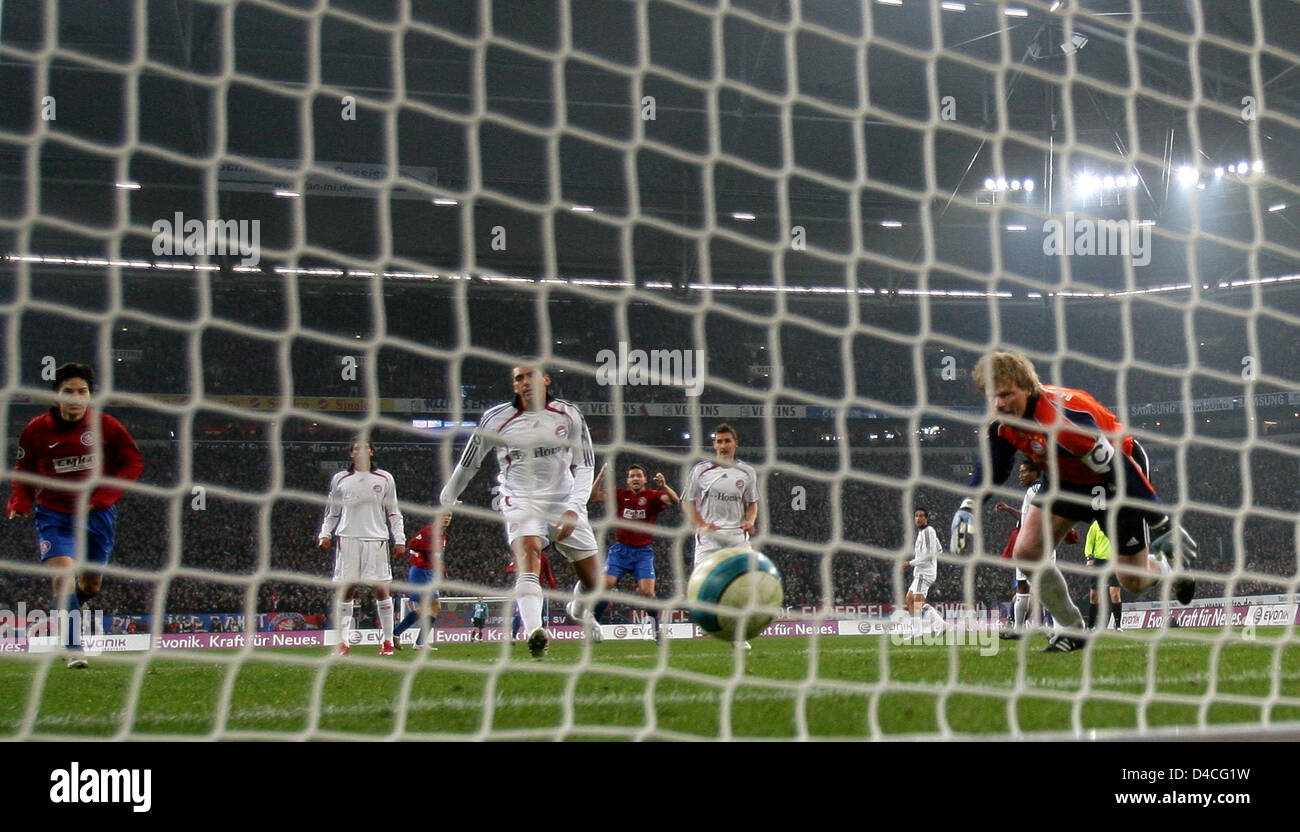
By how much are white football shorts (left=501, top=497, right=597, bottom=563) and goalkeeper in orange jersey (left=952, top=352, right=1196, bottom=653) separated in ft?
7.74

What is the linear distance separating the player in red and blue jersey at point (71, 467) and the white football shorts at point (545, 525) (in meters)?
2.09

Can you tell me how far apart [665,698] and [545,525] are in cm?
204

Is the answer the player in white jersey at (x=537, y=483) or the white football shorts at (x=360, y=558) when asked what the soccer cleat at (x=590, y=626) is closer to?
the player in white jersey at (x=537, y=483)

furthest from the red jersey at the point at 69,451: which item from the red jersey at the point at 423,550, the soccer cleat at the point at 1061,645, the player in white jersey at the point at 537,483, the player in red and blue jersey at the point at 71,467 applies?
the soccer cleat at the point at 1061,645

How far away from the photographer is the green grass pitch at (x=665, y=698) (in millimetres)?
3480

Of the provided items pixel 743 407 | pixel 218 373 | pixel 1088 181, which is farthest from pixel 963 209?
pixel 218 373

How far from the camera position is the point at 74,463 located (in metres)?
5.84

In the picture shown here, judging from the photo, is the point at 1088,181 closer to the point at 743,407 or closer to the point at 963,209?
the point at 963,209

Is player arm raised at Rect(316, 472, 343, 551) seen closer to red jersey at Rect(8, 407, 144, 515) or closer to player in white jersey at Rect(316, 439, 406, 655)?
player in white jersey at Rect(316, 439, 406, 655)

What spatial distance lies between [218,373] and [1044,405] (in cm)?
2226

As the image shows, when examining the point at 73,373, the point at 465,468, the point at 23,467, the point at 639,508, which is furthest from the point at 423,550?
the point at 73,373

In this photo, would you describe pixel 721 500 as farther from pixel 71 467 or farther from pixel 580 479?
pixel 71 467

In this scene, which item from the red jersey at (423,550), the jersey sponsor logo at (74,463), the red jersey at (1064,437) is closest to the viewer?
the red jersey at (1064,437)
